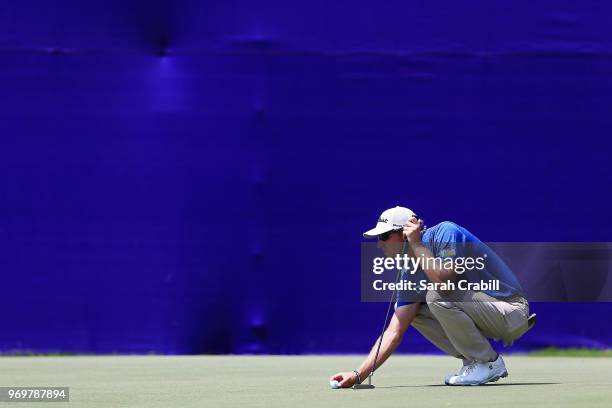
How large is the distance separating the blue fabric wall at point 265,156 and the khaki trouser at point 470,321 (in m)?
2.52

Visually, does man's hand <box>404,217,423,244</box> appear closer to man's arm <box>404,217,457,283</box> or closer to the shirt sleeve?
man's arm <box>404,217,457,283</box>

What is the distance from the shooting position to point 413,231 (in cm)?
493

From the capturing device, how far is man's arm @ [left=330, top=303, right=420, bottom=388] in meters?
5.09

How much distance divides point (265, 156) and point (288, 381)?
7.20 ft

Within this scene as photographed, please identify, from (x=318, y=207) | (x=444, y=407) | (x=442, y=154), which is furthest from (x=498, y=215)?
(x=444, y=407)

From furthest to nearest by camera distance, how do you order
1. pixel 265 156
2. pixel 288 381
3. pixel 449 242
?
pixel 265 156
pixel 288 381
pixel 449 242

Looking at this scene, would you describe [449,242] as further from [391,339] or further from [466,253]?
[391,339]

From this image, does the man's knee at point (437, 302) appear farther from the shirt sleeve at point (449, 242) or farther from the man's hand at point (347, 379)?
the man's hand at point (347, 379)

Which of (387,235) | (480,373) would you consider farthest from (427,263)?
(480,373)

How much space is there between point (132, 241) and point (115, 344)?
0.67 meters

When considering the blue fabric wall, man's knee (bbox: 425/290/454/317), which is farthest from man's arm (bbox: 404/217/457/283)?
the blue fabric wall

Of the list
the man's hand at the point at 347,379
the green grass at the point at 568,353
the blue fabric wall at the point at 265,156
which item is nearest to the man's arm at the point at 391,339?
the man's hand at the point at 347,379

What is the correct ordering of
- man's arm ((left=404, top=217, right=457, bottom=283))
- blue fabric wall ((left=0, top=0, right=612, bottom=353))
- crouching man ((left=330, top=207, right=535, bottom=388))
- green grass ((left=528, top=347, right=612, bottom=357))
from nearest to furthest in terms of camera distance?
man's arm ((left=404, top=217, right=457, bottom=283)) → crouching man ((left=330, top=207, right=535, bottom=388)) → blue fabric wall ((left=0, top=0, right=612, bottom=353)) → green grass ((left=528, top=347, right=612, bottom=357))

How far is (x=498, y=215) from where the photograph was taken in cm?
789
